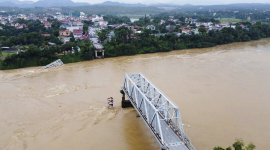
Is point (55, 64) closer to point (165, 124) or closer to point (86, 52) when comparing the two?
point (86, 52)

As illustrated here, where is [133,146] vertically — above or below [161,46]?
below

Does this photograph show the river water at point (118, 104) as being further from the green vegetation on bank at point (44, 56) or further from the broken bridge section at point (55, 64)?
the green vegetation on bank at point (44, 56)

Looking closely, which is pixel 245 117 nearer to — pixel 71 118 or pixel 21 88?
pixel 71 118

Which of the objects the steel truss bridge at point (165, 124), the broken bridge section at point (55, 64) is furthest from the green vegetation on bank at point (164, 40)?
the steel truss bridge at point (165, 124)

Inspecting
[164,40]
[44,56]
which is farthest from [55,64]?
[164,40]

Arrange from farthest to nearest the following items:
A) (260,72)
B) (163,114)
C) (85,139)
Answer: (260,72), (85,139), (163,114)

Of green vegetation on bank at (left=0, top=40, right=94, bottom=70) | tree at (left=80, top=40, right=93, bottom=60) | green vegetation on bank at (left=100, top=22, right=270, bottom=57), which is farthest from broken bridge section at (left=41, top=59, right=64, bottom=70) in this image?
green vegetation on bank at (left=100, top=22, right=270, bottom=57)

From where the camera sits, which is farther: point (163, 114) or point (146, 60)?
point (146, 60)

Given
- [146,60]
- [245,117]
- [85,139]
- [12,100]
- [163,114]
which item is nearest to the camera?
[163,114]

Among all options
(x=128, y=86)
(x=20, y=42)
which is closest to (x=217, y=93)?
(x=128, y=86)

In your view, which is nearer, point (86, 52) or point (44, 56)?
point (44, 56)
